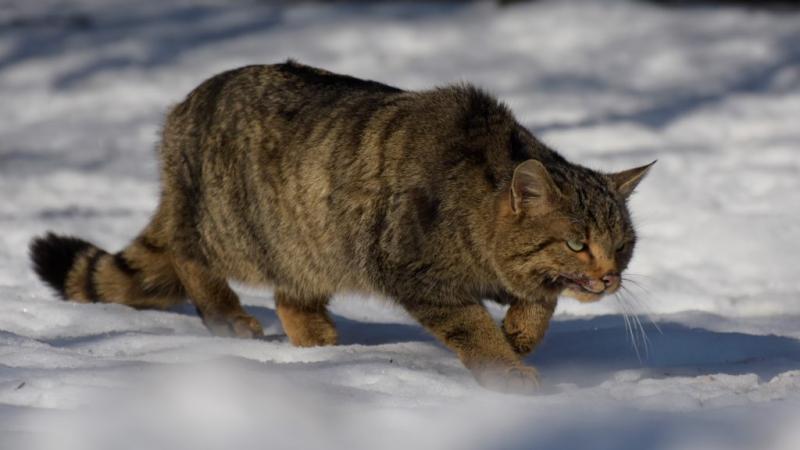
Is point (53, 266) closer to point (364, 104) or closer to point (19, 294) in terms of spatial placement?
point (19, 294)

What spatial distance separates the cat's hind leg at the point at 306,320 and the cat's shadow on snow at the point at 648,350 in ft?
0.32

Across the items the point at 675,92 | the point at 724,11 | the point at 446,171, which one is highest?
the point at 724,11

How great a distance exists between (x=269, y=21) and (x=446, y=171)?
7.40 metres

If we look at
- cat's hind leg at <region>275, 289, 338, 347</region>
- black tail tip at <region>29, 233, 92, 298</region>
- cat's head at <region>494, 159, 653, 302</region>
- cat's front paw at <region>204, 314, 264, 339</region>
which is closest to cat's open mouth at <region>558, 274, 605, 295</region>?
cat's head at <region>494, 159, 653, 302</region>

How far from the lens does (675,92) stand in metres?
9.32

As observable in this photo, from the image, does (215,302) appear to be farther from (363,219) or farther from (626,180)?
(626,180)

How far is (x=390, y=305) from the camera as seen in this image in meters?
4.81

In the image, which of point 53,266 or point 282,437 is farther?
point 53,266

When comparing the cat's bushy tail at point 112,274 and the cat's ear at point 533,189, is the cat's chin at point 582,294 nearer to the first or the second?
the cat's ear at point 533,189

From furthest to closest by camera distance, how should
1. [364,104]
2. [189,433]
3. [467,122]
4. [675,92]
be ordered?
[675,92] → [364,104] → [467,122] → [189,433]

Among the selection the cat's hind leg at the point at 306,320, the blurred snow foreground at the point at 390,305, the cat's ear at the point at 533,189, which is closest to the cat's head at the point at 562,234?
the cat's ear at the point at 533,189

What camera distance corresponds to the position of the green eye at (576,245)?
158 inches

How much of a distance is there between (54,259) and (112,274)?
250 millimetres

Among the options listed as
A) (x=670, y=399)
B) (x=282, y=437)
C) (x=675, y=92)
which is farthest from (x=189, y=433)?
(x=675, y=92)
